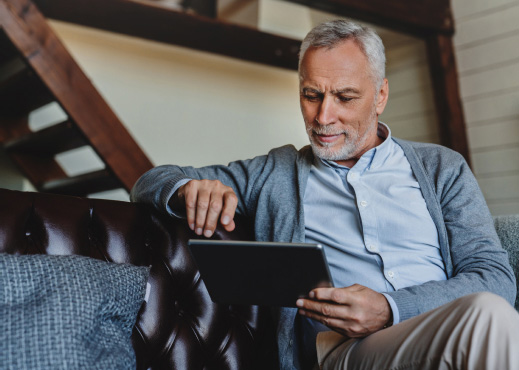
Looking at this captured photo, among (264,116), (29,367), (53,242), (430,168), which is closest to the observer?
(29,367)

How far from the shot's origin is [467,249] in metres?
1.44

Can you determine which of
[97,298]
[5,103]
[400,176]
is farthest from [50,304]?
[5,103]

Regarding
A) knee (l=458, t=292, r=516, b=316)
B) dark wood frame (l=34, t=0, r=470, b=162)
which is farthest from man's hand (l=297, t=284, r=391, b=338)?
dark wood frame (l=34, t=0, r=470, b=162)

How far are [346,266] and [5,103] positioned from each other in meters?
2.26

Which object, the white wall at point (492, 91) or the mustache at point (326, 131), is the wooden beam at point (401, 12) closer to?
the white wall at point (492, 91)

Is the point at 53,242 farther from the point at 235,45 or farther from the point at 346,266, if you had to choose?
the point at 235,45

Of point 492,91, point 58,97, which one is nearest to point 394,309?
point 58,97

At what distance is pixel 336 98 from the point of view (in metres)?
1.60

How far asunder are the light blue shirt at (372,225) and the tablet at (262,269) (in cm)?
30

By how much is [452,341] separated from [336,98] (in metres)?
0.80

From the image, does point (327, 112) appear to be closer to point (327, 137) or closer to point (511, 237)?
point (327, 137)

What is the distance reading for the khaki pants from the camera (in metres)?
0.95

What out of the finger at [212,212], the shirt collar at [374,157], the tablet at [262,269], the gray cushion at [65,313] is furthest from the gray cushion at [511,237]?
the gray cushion at [65,313]

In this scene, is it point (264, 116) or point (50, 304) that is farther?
point (264, 116)
